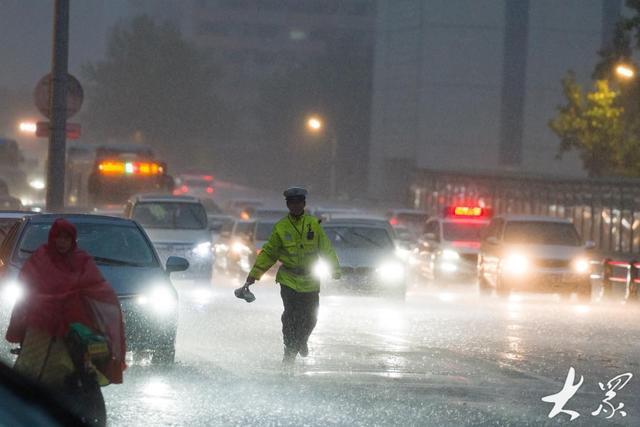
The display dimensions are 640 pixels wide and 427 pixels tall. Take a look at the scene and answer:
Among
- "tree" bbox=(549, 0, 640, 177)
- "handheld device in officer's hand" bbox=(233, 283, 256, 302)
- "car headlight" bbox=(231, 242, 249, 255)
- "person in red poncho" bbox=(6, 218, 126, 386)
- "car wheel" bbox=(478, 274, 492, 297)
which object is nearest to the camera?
"person in red poncho" bbox=(6, 218, 126, 386)

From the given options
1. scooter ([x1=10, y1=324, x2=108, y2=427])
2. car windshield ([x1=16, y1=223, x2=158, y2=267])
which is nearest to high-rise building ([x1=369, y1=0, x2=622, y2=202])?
car windshield ([x1=16, y1=223, x2=158, y2=267])

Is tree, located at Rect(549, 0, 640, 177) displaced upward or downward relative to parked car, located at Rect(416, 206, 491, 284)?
upward

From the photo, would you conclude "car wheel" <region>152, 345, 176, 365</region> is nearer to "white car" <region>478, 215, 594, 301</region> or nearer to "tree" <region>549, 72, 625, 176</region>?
"white car" <region>478, 215, 594, 301</region>

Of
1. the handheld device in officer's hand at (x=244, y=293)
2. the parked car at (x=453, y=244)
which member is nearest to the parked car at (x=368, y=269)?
the parked car at (x=453, y=244)

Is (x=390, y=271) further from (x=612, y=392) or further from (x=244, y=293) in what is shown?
(x=612, y=392)

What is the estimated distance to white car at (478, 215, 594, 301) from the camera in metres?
29.7

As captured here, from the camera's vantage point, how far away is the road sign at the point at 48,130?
2456 cm

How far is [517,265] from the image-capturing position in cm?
2981

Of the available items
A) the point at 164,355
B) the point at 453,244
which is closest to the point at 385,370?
the point at 164,355

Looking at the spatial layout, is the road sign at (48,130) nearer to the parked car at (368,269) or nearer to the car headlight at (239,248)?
the parked car at (368,269)

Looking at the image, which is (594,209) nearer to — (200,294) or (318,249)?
(200,294)

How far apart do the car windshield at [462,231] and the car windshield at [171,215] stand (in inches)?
345

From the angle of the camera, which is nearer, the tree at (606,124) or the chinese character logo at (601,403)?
the chinese character logo at (601,403)

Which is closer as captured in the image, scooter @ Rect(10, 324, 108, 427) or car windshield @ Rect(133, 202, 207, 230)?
scooter @ Rect(10, 324, 108, 427)
